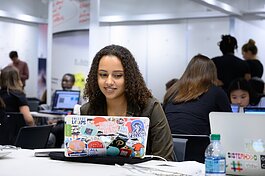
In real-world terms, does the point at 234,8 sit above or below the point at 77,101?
above

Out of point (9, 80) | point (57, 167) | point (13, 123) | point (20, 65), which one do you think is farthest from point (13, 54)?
point (57, 167)

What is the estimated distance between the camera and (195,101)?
4.36 m

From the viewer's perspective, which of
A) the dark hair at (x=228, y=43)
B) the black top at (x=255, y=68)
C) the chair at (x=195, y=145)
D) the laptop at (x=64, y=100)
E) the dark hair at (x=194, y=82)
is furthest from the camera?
the black top at (x=255, y=68)

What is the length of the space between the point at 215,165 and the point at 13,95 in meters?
4.58

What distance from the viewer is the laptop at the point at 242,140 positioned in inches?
93.4

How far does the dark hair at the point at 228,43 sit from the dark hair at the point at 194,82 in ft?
8.50

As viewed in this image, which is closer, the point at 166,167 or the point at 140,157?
the point at 166,167

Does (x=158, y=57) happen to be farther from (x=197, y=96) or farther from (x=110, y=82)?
(x=110, y=82)

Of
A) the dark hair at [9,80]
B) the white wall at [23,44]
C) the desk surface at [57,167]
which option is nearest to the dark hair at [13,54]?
the white wall at [23,44]

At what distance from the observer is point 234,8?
10312 millimetres

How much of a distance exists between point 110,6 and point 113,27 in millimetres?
480

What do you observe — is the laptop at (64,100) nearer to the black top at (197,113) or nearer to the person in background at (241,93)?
the person in background at (241,93)

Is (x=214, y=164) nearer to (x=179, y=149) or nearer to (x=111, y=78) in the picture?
(x=179, y=149)

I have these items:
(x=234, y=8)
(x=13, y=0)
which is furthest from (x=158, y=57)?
(x=13, y=0)
